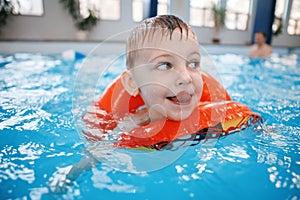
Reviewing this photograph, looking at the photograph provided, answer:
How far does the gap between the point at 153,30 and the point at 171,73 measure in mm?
215

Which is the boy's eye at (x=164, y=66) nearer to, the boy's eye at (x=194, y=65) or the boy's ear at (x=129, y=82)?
the boy's eye at (x=194, y=65)

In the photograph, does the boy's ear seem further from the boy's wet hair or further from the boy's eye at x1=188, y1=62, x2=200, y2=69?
the boy's eye at x1=188, y1=62, x2=200, y2=69

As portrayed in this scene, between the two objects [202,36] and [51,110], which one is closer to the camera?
[51,110]

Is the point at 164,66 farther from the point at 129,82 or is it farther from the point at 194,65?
the point at 129,82

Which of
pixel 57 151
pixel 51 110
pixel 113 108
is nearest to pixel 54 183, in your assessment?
pixel 57 151

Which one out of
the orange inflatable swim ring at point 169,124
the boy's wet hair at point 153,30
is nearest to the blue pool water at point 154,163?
the orange inflatable swim ring at point 169,124

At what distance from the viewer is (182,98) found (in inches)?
42.4

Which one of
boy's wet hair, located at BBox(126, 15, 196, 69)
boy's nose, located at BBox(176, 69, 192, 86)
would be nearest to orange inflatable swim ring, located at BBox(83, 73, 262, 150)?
boy's nose, located at BBox(176, 69, 192, 86)

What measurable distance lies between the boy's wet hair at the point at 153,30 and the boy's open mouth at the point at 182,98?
0.25 m

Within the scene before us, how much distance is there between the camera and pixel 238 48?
27.1 feet

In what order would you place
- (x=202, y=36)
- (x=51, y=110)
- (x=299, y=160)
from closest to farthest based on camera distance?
(x=299, y=160) → (x=51, y=110) → (x=202, y=36)

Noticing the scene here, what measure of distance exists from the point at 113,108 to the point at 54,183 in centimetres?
77

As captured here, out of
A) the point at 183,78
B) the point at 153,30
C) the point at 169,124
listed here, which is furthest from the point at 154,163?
the point at 153,30

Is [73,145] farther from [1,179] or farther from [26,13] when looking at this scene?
[26,13]
